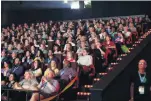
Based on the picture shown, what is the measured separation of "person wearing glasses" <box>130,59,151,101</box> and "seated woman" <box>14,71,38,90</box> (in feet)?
7.99

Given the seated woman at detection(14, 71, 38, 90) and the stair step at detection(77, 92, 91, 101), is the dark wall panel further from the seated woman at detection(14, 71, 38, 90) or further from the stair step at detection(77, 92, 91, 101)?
the seated woman at detection(14, 71, 38, 90)

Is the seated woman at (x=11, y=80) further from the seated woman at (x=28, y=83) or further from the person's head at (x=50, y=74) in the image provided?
the person's head at (x=50, y=74)

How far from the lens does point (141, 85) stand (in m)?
5.62

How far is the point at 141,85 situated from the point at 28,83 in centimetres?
281

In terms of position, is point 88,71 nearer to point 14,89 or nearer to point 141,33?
point 14,89

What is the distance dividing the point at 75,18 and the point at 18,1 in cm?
374

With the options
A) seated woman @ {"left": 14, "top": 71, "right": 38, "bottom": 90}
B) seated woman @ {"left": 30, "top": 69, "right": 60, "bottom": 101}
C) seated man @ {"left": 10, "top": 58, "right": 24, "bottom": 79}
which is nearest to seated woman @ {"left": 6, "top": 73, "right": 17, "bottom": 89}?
seated woman @ {"left": 14, "top": 71, "right": 38, "bottom": 90}

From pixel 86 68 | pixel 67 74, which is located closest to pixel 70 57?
pixel 86 68

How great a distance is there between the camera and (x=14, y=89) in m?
7.07

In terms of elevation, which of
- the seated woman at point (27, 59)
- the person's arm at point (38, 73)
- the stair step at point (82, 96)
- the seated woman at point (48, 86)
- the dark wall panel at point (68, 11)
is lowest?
the stair step at point (82, 96)

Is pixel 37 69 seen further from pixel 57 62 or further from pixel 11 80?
pixel 11 80

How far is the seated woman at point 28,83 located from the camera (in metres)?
7.43

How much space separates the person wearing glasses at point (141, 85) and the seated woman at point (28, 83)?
95.9 inches

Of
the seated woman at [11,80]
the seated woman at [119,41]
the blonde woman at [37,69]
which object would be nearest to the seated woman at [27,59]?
the blonde woman at [37,69]
